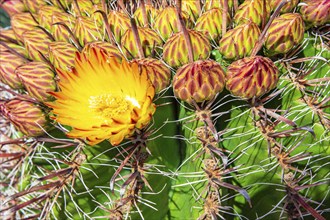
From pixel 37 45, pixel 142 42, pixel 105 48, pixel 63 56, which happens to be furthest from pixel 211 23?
pixel 37 45

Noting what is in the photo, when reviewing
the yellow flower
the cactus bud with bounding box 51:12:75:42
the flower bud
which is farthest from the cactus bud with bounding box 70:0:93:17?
the yellow flower

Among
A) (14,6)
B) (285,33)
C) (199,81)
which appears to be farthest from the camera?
(14,6)

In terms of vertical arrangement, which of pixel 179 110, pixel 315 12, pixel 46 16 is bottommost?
pixel 179 110

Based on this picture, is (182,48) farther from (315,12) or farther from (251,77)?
(315,12)

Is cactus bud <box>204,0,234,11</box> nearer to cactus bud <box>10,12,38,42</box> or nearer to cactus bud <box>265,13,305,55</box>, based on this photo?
cactus bud <box>265,13,305,55</box>

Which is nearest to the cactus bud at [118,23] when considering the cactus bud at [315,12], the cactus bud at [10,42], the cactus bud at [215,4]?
the cactus bud at [215,4]

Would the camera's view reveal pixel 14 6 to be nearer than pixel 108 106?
No

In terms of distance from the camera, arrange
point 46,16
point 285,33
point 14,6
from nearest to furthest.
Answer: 1. point 285,33
2. point 46,16
3. point 14,6
